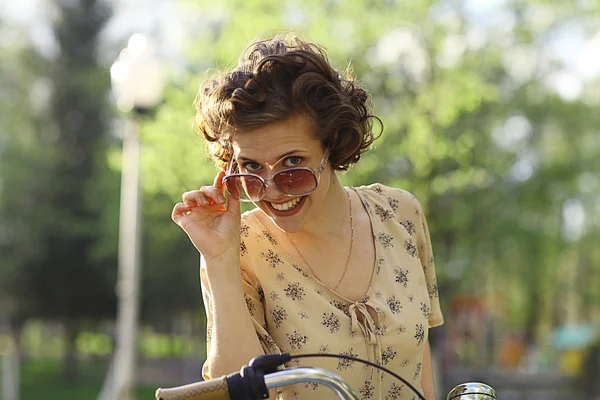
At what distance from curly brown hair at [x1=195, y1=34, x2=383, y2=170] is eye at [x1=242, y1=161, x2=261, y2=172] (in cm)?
8

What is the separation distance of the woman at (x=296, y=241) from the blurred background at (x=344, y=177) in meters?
6.70

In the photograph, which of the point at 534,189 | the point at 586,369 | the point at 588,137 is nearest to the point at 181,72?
the point at 534,189

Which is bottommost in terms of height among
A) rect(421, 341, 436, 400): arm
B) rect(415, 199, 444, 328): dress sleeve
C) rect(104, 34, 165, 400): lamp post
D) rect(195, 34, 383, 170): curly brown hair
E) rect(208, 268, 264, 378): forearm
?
rect(421, 341, 436, 400): arm

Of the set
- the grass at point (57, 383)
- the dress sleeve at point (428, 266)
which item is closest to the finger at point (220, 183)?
the dress sleeve at point (428, 266)

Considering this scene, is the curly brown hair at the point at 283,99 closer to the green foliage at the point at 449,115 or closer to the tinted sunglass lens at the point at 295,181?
the tinted sunglass lens at the point at 295,181

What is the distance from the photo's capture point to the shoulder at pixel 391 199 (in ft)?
8.30

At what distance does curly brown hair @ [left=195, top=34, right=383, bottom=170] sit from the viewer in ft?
6.80

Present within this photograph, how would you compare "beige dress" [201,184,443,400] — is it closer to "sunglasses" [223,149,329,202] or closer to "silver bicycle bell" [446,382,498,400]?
"sunglasses" [223,149,329,202]

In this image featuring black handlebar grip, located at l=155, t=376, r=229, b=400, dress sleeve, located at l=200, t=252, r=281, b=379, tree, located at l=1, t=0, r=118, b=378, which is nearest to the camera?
black handlebar grip, located at l=155, t=376, r=229, b=400

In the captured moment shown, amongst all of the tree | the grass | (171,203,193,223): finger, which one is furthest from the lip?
the tree

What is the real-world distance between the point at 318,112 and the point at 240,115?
0.20 m

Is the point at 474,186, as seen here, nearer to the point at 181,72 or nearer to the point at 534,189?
the point at 534,189

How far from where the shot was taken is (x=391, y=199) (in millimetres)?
2562

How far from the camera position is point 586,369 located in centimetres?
1764
